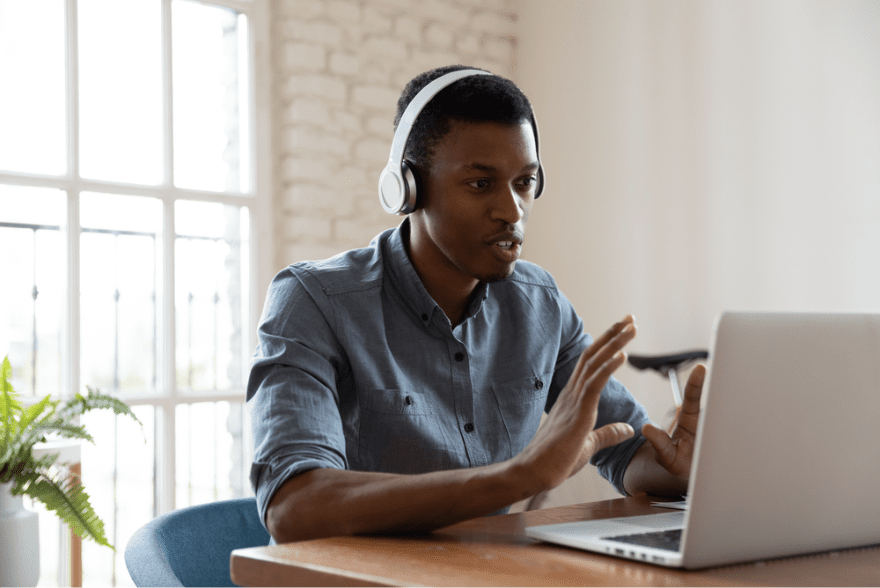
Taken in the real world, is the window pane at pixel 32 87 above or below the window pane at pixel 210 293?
above

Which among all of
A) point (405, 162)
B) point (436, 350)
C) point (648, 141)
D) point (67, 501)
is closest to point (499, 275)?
point (436, 350)

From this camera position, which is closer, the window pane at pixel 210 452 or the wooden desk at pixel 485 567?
the wooden desk at pixel 485 567

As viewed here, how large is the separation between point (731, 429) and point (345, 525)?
1.46 feet

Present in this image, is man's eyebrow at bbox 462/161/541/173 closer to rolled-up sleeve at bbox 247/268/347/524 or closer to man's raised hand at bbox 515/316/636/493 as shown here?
rolled-up sleeve at bbox 247/268/347/524

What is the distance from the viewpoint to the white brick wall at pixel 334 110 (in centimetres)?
290

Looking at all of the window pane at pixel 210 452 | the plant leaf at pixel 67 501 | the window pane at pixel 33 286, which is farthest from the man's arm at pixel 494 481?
the window pane at pixel 210 452

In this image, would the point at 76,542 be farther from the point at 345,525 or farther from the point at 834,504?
the point at 834,504

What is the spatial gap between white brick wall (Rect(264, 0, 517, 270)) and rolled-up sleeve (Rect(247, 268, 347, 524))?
63.6 inches

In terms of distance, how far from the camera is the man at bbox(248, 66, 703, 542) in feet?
3.55

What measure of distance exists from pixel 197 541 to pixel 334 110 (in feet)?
6.67

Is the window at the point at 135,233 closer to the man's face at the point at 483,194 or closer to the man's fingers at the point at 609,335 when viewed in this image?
the man's face at the point at 483,194

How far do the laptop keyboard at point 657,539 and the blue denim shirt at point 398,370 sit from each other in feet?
1.30

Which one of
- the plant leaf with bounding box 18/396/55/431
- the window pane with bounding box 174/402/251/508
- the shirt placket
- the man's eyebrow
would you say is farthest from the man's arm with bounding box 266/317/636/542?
the window pane with bounding box 174/402/251/508

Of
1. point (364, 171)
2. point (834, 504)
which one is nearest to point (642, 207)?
point (364, 171)
